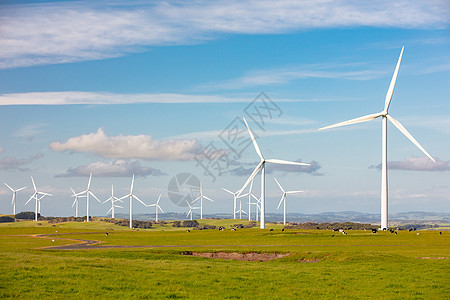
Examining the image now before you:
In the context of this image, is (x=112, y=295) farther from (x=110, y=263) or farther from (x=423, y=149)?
(x=423, y=149)

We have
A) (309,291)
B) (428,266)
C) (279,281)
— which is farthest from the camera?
(428,266)

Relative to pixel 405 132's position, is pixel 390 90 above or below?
above

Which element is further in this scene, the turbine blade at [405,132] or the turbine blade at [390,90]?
the turbine blade at [390,90]

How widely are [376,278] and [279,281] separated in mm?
6568

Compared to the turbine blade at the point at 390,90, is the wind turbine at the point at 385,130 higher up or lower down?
lower down

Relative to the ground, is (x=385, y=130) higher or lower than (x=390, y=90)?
lower

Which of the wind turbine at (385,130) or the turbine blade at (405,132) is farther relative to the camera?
the wind turbine at (385,130)

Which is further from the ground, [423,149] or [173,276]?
[423,149]

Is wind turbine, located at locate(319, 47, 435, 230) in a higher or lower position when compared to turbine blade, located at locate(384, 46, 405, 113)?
lower

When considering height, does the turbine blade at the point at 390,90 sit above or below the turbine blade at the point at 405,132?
above

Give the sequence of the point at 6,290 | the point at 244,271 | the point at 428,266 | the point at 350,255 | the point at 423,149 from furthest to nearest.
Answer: the point at 423,149 → the point at 350,255 → the point at 428,266 → the point at 244,271 → the point at 6,290

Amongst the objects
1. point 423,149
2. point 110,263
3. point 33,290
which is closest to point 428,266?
point 110,263

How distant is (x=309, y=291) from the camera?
27406mm

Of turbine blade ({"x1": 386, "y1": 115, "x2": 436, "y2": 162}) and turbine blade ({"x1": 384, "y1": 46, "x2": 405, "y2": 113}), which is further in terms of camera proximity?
turbine blade ({"x1": 384, "y1": 46, "x2": 405, "y2": 113})
